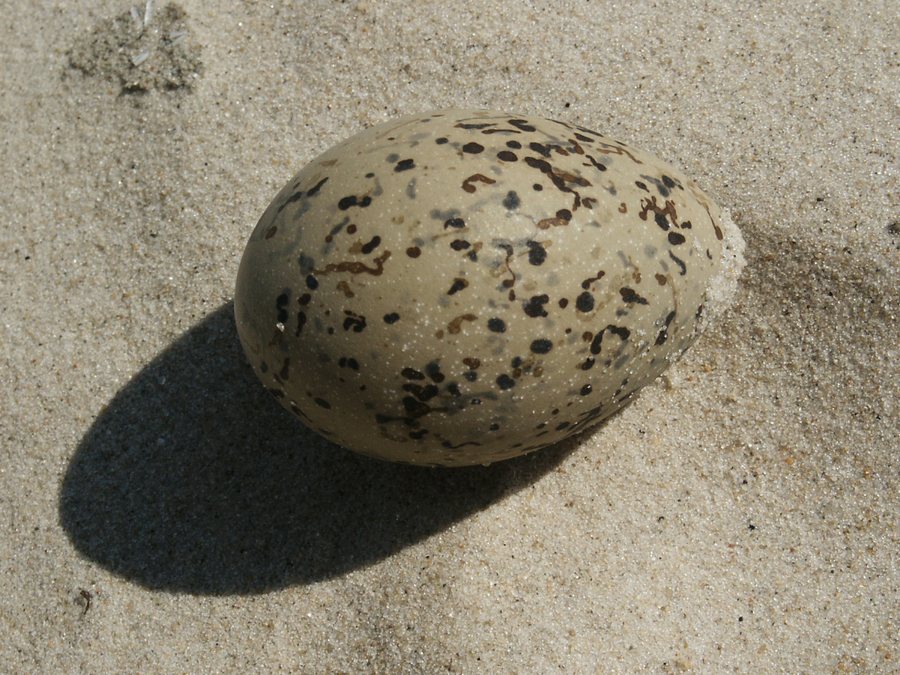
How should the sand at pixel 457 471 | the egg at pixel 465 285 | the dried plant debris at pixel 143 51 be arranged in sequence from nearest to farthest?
the egg at pixel 465 285 → the sand at pixel 457 471 → the dried plant debris at pixel 143 51

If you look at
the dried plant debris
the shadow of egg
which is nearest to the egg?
the shadow of egg

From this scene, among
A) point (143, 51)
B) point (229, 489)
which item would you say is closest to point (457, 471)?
point (229, 489)

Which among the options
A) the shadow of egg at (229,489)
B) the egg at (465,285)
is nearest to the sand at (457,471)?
the shadow of egg at (229,489)

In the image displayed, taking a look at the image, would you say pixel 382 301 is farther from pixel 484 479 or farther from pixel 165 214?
pixel 165 214

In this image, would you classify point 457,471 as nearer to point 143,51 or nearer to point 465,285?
point 465,285

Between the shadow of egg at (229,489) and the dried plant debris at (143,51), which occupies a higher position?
the dried plant debris at (143,51)

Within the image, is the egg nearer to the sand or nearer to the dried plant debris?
the sand

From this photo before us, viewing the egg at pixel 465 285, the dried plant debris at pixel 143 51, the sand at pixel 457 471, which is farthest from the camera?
the dried plant debris at pixel 143 51

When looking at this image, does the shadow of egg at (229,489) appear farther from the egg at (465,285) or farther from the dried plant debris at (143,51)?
the dried plant debris at (143,51)
